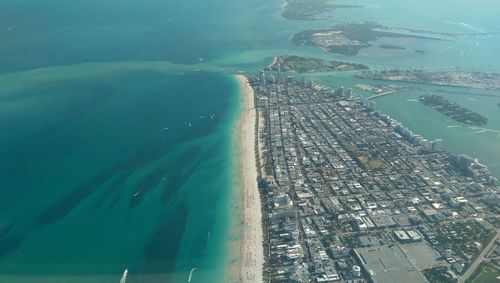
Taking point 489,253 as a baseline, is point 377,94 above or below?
above

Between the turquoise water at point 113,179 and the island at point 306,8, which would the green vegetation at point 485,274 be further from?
the island at point 306,8

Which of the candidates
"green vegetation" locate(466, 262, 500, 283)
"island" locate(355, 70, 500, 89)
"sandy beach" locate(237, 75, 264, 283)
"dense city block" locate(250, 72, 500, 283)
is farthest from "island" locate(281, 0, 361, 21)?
"green vegetation" locate(466, 262, 500, 283)

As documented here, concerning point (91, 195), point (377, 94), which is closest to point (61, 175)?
point (91, 195)

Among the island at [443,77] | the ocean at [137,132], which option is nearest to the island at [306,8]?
the ocean at [137,132]

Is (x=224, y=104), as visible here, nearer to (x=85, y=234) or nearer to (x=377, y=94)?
(x=377, y=94)

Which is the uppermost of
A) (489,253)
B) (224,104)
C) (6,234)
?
(224,104)

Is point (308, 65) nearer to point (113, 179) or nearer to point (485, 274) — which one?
point (113, 179)
